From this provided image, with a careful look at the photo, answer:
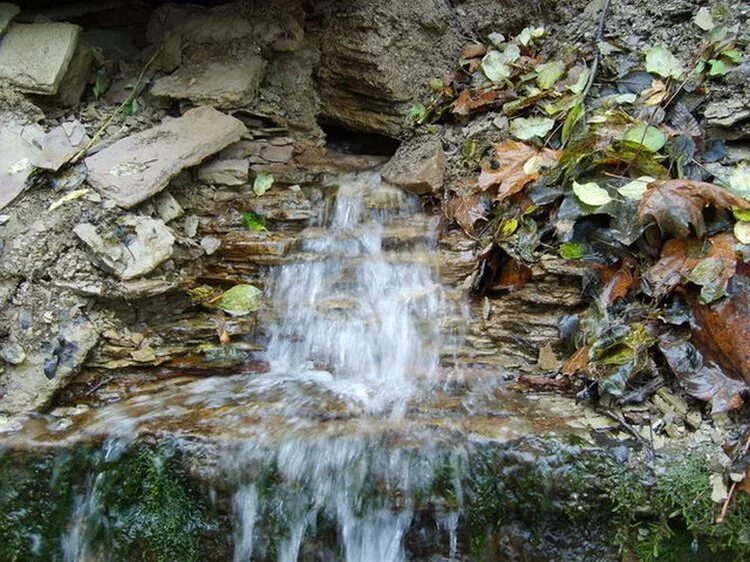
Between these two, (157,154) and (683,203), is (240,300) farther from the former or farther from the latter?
(683,203)

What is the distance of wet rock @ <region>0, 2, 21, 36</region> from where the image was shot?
3887mm

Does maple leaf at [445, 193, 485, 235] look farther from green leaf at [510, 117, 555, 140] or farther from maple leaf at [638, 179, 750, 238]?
maple leaf at [638, 179, 750, 238]

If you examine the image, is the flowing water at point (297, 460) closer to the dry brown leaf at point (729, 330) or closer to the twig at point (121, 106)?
the dry brown leaf at point (729, 330)

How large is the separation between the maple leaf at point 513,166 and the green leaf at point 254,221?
1317mm

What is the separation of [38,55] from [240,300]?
6.24ft

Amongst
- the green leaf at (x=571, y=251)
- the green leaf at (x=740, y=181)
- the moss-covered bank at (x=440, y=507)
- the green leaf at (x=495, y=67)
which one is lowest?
the moss-covered bank at (x=440, y=507)

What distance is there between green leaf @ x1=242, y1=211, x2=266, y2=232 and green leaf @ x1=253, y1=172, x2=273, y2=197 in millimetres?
170

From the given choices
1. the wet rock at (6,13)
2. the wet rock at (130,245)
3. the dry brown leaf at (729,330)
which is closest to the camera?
the dry brown leaf at (729,330)

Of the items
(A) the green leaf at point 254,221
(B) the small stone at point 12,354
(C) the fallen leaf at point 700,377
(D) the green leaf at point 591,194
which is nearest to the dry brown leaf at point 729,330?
(C) the fallen leaf at point 700,377

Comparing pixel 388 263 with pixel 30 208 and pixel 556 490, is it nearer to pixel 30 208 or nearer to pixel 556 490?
pixel 556 490

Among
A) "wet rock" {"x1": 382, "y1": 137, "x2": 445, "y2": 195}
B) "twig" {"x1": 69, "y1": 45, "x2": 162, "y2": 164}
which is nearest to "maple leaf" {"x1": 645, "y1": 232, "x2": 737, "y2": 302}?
"wet rock" {"x1": 382, "y1": 137, "x2": 445, "y2": 195}

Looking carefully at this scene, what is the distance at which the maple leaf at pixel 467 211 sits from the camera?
374cm

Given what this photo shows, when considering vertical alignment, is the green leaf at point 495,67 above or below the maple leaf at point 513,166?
above

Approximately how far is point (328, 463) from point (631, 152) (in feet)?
6.66
